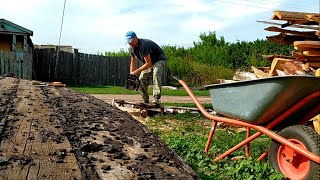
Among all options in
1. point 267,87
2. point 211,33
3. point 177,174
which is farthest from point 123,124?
point 211,33

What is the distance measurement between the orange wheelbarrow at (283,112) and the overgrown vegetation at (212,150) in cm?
20

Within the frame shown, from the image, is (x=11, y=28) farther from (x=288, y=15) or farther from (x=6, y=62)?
(x=288, y=15)

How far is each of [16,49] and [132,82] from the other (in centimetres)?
1593

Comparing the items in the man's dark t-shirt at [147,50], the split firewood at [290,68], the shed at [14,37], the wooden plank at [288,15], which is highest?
the shed at [14,37]

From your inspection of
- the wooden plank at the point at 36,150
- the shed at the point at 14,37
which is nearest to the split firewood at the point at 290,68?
the wooden plank at the point at 36,150

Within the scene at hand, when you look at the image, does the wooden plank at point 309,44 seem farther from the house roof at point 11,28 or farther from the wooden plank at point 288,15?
the house roof at point 11,28

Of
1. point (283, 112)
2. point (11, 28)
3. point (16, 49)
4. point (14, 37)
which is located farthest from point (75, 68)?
point (283, 112)

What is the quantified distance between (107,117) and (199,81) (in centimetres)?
2299

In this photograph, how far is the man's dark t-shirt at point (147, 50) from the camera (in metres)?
8.53

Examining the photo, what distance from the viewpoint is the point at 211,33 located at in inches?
1863

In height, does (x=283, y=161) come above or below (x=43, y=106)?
below

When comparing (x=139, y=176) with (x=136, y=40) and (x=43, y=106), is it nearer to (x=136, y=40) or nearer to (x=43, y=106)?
(x=43, y=106)

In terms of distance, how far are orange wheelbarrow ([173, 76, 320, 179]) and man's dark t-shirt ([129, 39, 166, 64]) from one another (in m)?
4.04

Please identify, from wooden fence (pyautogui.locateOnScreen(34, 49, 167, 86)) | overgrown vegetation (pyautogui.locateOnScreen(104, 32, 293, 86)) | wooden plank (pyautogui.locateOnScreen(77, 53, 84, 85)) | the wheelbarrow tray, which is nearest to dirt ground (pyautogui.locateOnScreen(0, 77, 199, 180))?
the wheelbarrow tray
